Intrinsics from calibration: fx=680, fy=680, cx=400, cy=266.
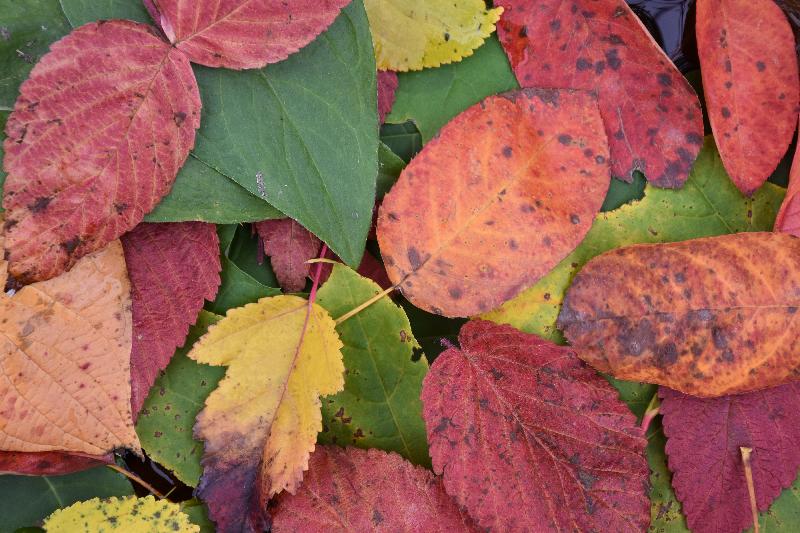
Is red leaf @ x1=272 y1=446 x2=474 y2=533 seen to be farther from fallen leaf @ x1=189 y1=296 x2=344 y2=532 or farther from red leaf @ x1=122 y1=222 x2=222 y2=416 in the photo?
red leaf @ x1=122 y1=222 x2=222 y2=416

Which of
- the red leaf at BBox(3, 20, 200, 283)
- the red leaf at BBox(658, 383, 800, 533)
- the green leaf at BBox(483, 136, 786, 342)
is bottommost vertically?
the red leaf at BBox(658, 383, 800, 533)

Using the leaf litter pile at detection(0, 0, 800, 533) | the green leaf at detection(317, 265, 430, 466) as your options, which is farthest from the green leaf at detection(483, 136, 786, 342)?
the green leaf at detection(317, 265, 430, 466)

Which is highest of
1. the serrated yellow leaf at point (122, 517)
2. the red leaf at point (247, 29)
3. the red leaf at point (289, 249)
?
the red leaf at point (247, 29)

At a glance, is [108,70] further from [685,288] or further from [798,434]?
[798,434]

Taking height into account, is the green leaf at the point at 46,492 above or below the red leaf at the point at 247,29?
below

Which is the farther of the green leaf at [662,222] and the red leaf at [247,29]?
the green leaf at [662,222]

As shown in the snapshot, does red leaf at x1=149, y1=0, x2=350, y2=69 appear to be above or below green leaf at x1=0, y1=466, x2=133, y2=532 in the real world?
above

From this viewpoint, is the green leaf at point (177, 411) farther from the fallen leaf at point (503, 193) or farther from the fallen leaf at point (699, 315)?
the fallen leaf at point (699, 315)

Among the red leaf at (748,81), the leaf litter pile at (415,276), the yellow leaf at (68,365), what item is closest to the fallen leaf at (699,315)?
the leaf litter pile at (415,276)
